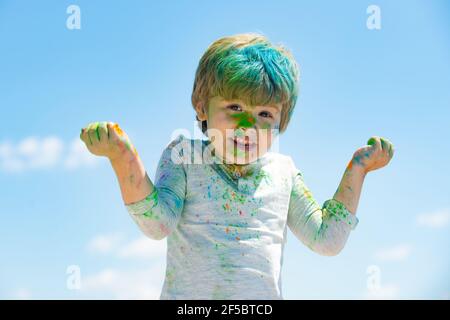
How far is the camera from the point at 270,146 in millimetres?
2926

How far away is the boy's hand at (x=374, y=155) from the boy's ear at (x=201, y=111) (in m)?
0.73

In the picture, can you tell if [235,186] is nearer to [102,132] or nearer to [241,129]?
[241,129]

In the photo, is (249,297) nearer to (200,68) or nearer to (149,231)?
(149,231)

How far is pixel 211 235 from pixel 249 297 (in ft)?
1.01

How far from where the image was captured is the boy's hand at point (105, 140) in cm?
246

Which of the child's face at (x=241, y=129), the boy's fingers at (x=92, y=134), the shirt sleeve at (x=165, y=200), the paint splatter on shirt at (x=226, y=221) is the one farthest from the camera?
the child's face at (x=241, y=129)

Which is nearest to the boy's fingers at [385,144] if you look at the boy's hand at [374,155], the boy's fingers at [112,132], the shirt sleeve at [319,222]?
the boy's hand at [374,155]

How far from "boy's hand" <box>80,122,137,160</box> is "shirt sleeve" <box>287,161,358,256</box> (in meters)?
0.91

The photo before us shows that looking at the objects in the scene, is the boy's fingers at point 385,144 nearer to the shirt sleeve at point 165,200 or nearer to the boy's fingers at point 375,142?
the boy's fingers at point 375,142

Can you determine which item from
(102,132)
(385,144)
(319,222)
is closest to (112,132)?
(102,132)

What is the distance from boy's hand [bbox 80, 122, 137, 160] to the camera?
8.07 feet
